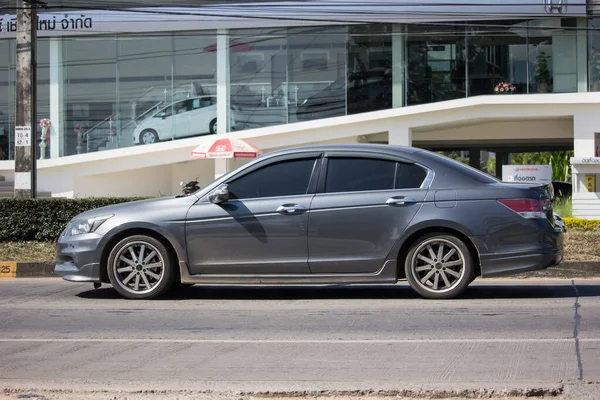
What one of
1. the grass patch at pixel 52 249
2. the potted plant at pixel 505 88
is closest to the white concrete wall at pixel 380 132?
the potted plant at pixel 505 88

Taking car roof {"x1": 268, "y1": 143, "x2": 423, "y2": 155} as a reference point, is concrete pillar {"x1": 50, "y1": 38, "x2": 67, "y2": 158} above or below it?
above

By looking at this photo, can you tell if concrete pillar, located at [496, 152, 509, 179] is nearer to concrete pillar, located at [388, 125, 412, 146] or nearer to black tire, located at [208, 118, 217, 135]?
concrete pillar, located at [388, 125, 412, 146]

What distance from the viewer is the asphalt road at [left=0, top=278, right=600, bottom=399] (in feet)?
18.6

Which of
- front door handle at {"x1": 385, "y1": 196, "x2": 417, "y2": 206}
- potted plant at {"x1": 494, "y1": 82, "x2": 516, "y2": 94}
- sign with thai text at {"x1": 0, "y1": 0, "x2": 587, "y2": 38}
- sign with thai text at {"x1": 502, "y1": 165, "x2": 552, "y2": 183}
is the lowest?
front door handle at {"x1": 385, "y1": 196, "x2": 417, "y2": 206}

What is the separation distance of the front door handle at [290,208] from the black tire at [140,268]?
1.36m

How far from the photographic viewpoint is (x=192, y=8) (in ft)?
86.2

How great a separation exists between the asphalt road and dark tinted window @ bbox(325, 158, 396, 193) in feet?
4.20

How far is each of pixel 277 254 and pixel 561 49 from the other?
63.4 ft

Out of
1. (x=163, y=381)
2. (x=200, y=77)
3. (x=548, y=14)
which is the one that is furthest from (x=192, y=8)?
(x=163, y=381)

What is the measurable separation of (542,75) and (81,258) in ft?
65.4

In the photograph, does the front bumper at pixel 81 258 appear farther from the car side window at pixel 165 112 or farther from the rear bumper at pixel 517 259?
the car side window at pixel 165 112

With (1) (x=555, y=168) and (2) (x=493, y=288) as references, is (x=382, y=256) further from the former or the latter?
(1) (x=555, y=168)

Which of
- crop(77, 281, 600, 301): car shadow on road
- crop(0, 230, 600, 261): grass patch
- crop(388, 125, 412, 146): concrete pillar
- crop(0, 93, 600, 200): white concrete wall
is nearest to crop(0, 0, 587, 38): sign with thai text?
crop(0, 93, 600, 200): white concrete wall

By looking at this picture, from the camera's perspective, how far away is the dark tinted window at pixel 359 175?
9.05 metres
